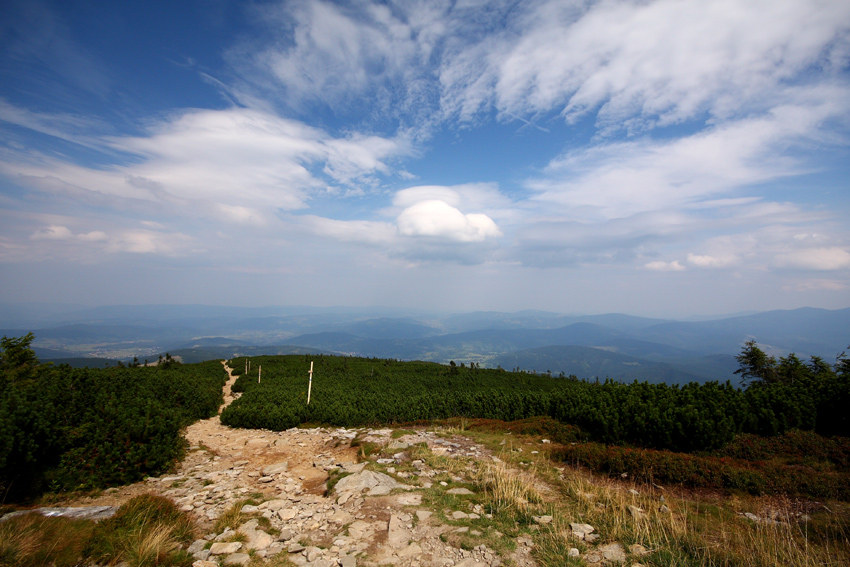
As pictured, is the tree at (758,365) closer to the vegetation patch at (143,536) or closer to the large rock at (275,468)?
the large rock at (275,468)

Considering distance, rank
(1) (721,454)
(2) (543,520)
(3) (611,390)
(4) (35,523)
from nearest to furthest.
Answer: (4) (35,523)
(2) (543,520)
(1) (721,454)
(3) (611,390)

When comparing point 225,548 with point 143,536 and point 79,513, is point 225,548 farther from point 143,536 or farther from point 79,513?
point 79,513

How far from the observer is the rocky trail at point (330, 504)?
18.2 feet

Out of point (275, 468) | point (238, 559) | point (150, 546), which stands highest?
point (150, 546)

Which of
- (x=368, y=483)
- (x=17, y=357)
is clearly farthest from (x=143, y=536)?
(x=17, y=357)

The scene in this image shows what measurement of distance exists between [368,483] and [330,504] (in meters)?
1.09

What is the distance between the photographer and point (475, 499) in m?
7.74

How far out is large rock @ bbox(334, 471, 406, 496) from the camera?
8.17 metres

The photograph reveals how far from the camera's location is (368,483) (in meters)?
8.45

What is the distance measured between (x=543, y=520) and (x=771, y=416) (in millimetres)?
11976

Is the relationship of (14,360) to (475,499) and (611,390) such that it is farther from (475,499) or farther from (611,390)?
(611,390)

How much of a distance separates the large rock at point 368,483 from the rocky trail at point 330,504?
3 cm

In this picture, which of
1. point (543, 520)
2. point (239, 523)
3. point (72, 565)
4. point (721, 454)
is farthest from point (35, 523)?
point (721, 454)

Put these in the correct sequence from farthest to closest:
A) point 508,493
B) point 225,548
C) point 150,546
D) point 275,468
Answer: point 275,468 → point 508,493 → point 225,548 → point 150,546
